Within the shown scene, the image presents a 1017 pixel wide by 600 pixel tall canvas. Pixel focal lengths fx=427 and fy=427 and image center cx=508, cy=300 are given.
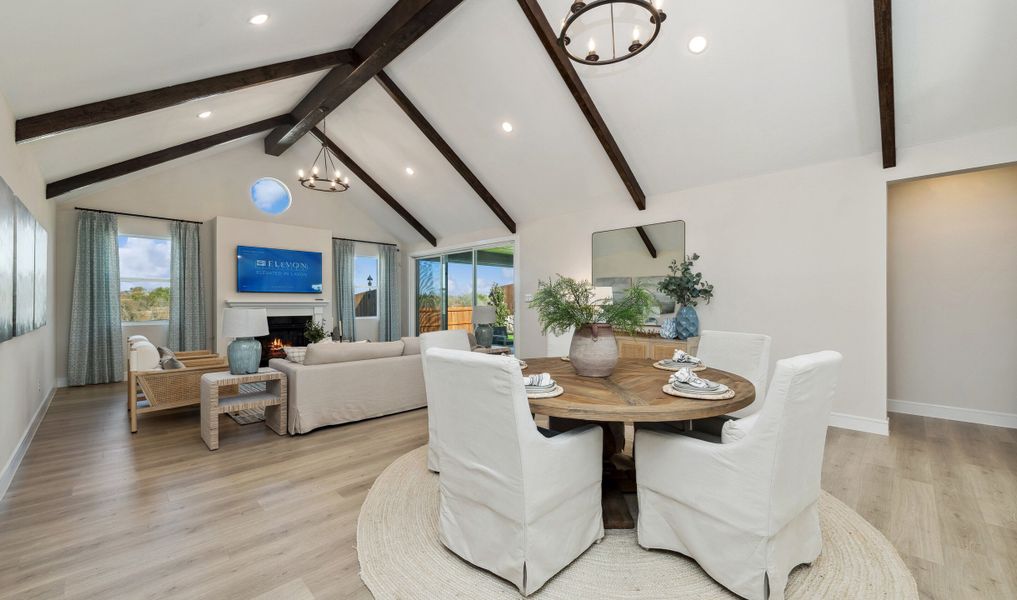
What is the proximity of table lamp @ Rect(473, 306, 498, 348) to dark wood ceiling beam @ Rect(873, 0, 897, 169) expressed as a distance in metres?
4.21

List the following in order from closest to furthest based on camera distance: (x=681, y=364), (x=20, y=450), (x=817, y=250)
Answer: (x=681, y=364)
(x=20, y=450)
(x=817, y=250)

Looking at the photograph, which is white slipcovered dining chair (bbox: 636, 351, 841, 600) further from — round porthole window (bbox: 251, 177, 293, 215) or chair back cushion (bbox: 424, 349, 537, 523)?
round porthole window (bbox: 251, 177, 293, 215)

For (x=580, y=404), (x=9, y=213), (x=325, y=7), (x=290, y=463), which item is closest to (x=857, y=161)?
(x=580, y=404)

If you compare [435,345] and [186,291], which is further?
[186,291]

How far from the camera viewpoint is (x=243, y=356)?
3.44m

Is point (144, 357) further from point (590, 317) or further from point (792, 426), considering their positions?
point (792, 426)

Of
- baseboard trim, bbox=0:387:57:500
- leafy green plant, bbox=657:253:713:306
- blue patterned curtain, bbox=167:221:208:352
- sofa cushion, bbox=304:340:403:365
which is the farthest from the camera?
blue patterned curtain, bbox=167:221:208:352

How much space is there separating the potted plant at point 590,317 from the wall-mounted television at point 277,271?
20.3ft

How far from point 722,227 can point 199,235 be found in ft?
24.1

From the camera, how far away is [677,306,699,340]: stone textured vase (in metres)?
4.49

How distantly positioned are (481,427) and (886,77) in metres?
3.80

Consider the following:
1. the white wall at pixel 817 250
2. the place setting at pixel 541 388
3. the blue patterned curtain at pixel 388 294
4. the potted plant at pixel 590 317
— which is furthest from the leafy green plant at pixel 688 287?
the blue patterned curtain at pixel 388 294

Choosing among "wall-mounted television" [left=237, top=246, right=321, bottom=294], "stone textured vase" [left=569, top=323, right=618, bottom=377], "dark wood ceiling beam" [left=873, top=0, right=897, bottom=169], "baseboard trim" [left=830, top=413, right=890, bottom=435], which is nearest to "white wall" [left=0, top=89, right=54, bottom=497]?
"wall-mounted television" [left=237, top=246, right=321, bottom=294]

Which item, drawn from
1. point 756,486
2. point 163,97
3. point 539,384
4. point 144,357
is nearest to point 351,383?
point 144,357
